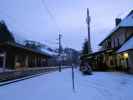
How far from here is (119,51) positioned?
28.5 meters

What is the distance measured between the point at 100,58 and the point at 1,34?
24136mm

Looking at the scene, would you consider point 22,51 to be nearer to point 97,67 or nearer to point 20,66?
point 20,66

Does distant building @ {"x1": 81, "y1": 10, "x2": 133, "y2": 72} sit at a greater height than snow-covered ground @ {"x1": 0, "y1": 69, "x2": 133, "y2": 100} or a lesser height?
greater

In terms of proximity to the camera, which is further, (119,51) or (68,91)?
(119,51)

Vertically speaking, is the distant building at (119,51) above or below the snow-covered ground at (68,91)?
above

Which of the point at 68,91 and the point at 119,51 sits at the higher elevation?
the point at 119,51

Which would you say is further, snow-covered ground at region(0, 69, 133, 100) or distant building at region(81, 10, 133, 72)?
distant building at region(81, 10, 133, 72)

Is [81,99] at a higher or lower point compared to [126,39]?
lower

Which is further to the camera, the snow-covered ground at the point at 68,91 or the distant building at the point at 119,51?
the distant building at the point at 119,51

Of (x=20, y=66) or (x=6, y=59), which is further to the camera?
(x=20, y=66)

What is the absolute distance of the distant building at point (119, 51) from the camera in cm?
2719

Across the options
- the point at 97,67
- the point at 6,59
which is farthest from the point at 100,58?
the point at 6,59

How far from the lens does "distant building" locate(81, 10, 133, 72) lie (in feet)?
89.2

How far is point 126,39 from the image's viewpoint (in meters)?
30.0
